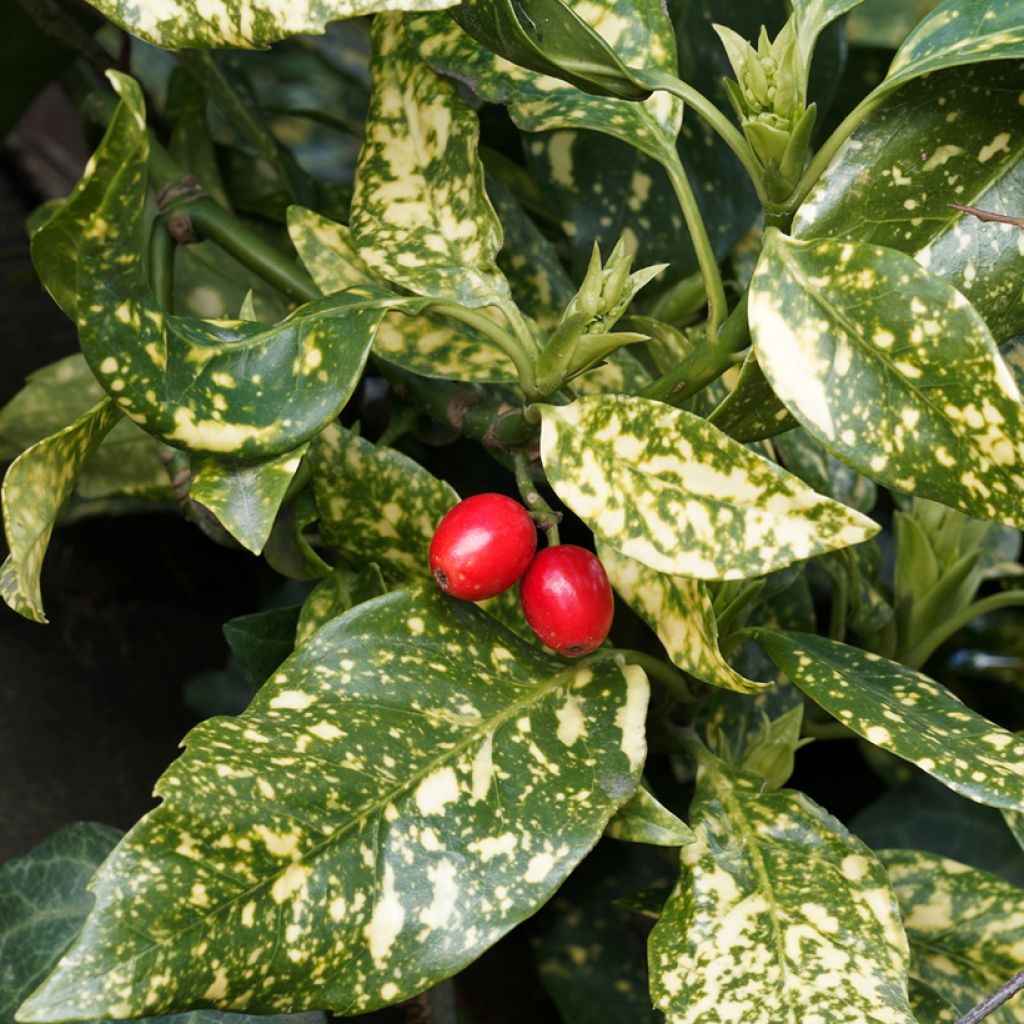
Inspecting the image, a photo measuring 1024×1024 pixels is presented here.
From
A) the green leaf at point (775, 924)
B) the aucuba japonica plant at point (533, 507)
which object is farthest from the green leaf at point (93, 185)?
the green leaf at point (775, 924)

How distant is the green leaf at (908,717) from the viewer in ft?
1.80

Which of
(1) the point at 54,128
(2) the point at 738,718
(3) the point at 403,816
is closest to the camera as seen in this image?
(3) the point at 403,816

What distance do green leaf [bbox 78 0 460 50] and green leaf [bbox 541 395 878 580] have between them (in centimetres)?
20

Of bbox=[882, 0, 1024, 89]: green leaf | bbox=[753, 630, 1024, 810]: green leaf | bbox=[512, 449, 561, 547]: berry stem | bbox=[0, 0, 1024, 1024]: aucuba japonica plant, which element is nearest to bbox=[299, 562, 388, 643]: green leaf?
bbox=[0, 0, 1024, 1024]: aucuba japonica plant

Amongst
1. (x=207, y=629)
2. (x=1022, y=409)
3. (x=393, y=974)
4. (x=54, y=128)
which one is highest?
(x=1022, y=409)

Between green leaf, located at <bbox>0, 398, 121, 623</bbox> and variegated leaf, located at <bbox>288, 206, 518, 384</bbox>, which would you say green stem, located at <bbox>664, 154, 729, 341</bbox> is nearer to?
variegated leaf, located at <bbox>288, 206, 518, 384</bbox>

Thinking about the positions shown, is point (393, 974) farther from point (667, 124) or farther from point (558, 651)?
point (667, 124)

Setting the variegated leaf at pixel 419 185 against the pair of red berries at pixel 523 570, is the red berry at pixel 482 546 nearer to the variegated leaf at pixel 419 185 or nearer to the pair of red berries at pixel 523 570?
the pair of red berries at pixel 523 570

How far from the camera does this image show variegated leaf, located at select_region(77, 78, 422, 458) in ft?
1.65

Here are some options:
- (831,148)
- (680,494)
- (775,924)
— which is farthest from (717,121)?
(775,924)

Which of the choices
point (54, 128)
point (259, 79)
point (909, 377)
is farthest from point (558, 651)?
point (54, 128)

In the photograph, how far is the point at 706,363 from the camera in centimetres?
61

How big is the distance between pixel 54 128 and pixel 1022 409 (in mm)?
1262

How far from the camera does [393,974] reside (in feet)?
1.80
